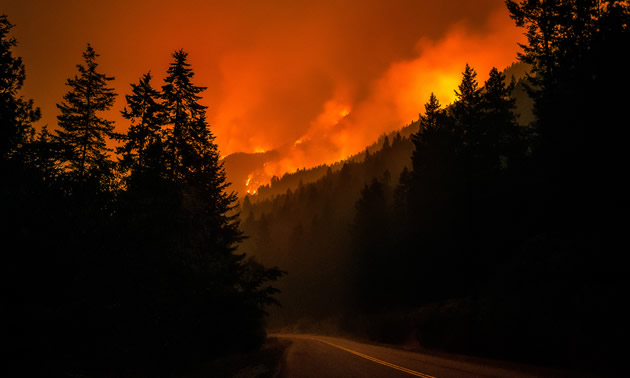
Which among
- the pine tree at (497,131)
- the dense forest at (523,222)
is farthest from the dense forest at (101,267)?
the pine tree at (497,131)

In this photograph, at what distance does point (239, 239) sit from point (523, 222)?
2064cm

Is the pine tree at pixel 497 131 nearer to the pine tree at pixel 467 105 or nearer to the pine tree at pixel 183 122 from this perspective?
the pine tree at pixel 467 105

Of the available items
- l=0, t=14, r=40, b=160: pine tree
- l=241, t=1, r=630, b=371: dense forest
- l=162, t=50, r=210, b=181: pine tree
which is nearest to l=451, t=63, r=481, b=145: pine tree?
l=241, t=1, r=630, b=371: dense forest

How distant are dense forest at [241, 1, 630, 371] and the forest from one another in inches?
3.7

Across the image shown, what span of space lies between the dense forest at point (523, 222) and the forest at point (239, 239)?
0.09 meters

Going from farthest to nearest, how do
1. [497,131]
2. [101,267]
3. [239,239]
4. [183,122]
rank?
1. [497,131]
2. [239,239]
3. [183,122]
4. [101,267]

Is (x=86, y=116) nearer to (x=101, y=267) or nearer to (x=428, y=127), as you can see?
(x=101, y=267)

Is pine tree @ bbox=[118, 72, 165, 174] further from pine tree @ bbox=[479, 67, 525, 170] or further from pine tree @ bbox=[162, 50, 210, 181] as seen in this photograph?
pine tree @ bbox=[479, 67, 525, 170]

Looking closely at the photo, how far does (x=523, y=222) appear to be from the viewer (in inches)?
949

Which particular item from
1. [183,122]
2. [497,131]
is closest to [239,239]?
[183,122]

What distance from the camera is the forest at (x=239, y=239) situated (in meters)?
10.7

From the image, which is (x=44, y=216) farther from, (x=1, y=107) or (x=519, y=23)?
(x=519, y=23)

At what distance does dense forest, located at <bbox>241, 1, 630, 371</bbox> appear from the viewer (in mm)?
13938

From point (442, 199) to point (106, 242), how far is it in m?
24.6
